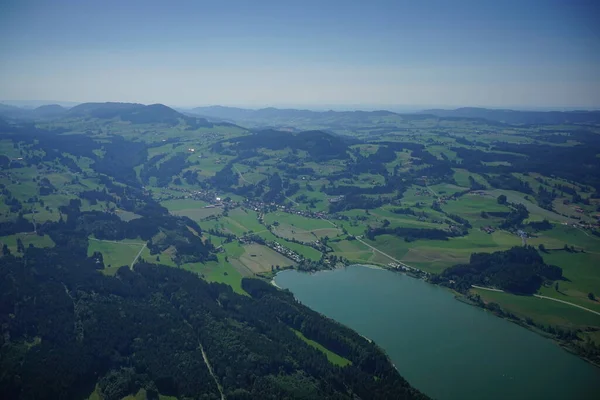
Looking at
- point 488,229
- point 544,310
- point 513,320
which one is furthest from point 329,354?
point 488,229

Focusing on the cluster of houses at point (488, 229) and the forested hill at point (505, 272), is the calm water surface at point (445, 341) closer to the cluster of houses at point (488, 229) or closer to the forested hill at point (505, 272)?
the forested hill at point (505, 272)

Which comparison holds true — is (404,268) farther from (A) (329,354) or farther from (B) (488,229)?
(A) (329,354)

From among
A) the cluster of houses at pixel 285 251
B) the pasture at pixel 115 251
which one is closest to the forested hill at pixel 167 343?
the pasture at pixel 115 251

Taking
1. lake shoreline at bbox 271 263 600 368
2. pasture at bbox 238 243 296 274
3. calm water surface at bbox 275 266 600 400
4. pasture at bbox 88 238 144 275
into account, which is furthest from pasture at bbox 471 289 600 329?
pasture at bbox 88 238 144 275

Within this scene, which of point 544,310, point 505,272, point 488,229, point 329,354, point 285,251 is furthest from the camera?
point 488,229

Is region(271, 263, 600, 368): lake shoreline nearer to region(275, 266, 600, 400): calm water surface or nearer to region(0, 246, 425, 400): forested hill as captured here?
region(275, 266, 600, 400): calm water surface

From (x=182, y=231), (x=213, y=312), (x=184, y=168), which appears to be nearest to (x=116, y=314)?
(x=213, y=312)
